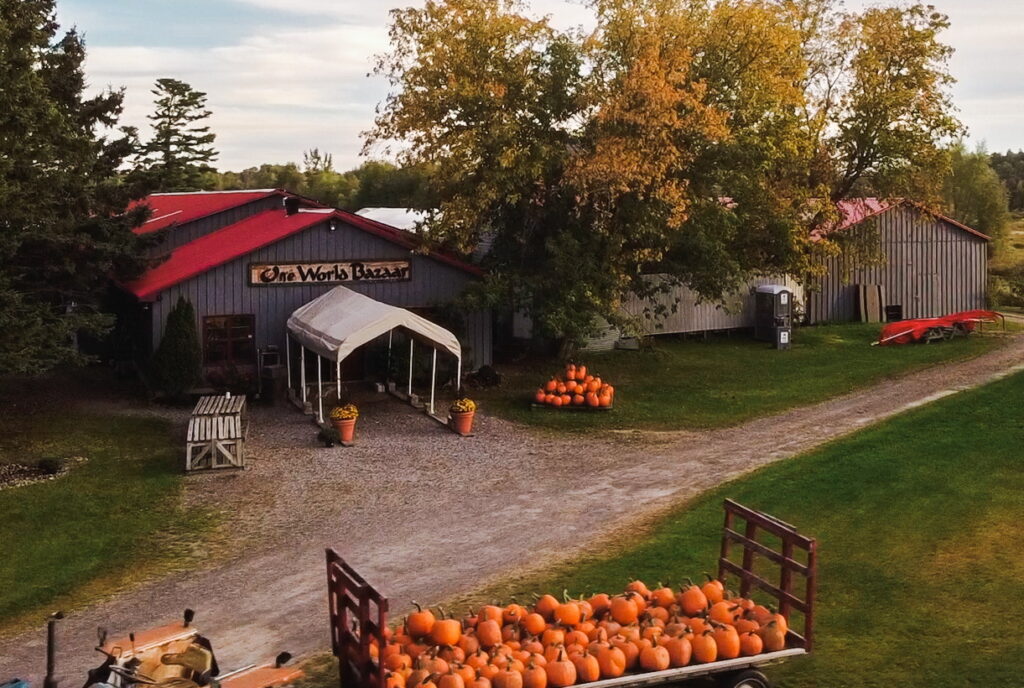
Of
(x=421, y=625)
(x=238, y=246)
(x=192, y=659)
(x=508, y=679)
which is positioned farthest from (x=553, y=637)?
(x=238, y=246)

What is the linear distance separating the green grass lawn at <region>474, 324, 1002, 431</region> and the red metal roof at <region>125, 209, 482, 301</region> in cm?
505

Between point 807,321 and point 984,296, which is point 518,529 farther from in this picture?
point 984,296

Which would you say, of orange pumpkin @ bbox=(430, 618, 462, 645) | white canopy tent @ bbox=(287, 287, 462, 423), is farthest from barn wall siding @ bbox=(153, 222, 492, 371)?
orange pumpkin @ bbox=(430, 618, 462, 645)

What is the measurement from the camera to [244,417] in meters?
25.6

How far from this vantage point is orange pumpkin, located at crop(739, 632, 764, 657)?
10.9m

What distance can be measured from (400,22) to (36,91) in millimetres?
10551

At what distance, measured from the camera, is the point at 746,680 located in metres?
10.9

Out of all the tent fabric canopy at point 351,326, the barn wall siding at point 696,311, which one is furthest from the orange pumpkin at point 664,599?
the barn wall siding at point 696,311

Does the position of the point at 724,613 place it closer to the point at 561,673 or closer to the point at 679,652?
the point at 679,652

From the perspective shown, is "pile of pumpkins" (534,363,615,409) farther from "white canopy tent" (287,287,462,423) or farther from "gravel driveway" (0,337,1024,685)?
"white canopy tent" (287,287,462,423)

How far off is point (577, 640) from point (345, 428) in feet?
48.4

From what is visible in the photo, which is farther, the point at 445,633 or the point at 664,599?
the point at 664,599

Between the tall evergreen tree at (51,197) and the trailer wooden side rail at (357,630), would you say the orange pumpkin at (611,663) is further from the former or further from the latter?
the tall evergreen tree at (51,197)

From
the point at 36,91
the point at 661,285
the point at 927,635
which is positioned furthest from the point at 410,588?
the point at 661,285
